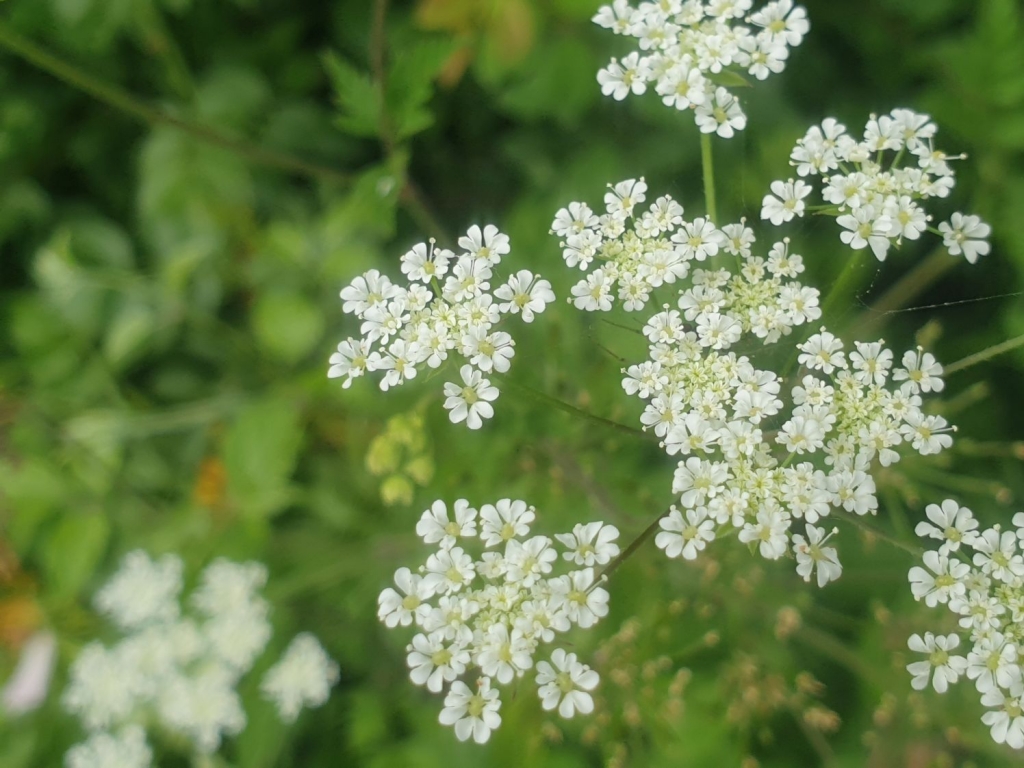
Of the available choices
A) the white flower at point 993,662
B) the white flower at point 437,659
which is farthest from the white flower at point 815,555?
the white flower at point 437,659

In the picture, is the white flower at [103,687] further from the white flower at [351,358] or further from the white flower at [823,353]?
the white flower at [823,353]

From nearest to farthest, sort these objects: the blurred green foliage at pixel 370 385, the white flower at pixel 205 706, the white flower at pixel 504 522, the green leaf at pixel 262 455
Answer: the white flower at pixel 504 522 → the blurred green foliage at pixel 370 385 → the white flower at pixel 205 706 → the green leaf at pixel 262 455

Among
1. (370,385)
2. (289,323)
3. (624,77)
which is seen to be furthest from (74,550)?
(624,77)

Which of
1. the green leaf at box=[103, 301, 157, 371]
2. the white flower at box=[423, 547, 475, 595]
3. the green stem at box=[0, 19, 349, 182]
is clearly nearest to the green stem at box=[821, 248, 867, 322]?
the white flower at box=[423, 547, 475, 595]

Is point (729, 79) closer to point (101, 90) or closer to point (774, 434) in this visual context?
point (774, 434)

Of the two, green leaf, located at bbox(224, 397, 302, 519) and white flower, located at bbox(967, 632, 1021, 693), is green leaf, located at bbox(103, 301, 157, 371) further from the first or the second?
white flower, located at bbox(967, 632, 1021, 693)

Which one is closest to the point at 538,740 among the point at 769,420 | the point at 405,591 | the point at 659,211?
the point at 405,591

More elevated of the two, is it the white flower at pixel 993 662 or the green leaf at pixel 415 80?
the green leaf at pixel 415 80
